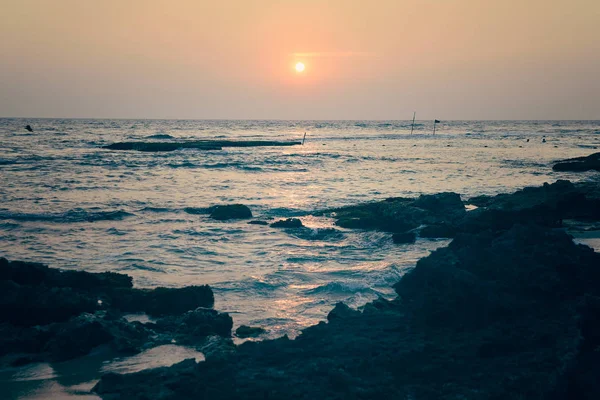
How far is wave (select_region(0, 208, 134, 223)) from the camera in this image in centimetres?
2048

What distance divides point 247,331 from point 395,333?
2593 mm

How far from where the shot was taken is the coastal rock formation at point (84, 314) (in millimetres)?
8320

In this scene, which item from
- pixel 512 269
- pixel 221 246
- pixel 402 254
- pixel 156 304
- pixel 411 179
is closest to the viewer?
pixel 512 269

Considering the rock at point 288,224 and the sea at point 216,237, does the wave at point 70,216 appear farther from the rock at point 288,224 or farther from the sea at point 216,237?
the rock at point 288,224

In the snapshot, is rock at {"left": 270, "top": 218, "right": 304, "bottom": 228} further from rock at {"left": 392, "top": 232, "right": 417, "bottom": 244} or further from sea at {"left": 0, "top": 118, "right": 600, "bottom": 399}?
rock at {"left": 392, "top": 232, "right": 417, "bottom": 244}

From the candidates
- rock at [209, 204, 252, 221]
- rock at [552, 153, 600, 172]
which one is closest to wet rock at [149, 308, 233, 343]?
rock at [209, 204, 252, 221]

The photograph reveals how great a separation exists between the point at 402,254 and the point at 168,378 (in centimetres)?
954

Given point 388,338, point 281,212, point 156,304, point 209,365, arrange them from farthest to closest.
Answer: point 281,212
point 156,304
point 388,338
point 209,365

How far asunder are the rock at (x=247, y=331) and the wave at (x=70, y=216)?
13.3 meters

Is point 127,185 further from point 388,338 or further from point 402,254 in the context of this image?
point 388,338

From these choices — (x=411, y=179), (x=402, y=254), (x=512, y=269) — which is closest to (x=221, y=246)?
(x=402, y=254)

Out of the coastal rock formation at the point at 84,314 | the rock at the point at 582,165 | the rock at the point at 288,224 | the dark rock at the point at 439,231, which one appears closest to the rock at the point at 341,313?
the coastal rock formation at the point at 84,314

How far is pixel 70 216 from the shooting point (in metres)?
21.1

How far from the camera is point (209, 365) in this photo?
696 centimetres
